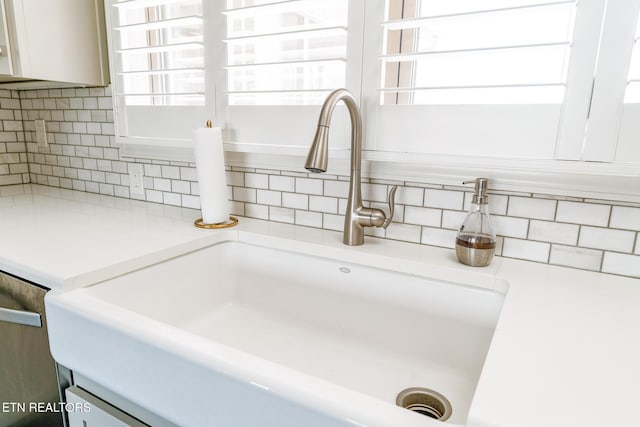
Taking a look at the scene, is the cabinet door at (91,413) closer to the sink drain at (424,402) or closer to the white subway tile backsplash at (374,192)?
the sink drain at (424,402)

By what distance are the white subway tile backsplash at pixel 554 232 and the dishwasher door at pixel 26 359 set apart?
106 cm

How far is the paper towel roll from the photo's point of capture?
3.76ft

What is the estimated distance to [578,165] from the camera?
806 mm

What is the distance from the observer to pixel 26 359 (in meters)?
0.94

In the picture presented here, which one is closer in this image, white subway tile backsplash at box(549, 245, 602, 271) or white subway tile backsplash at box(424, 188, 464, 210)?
white subway tile backsplash at box(549, 245, 602, 271)

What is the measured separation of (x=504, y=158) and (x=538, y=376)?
495mm

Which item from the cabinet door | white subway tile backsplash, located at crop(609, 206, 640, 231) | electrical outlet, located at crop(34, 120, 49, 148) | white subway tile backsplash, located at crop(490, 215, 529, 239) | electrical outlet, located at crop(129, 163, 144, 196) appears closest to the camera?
the cabinet door

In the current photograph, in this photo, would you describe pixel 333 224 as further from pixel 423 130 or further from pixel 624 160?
pixel 624 160

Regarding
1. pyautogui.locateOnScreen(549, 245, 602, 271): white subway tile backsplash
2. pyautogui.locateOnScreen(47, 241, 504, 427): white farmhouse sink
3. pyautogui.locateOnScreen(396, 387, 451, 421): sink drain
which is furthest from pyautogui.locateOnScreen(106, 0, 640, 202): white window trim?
pyautogui.locateOnScreen(396, 387, 451, 421): sink drain

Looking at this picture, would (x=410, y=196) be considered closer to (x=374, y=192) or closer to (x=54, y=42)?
(x=374, y=192)

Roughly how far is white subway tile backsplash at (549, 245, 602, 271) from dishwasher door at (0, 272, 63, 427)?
1099 mm

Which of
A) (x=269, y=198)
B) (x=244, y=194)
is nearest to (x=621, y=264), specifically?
(x=269, y=198)

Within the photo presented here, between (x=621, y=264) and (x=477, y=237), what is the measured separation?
298 millimetres

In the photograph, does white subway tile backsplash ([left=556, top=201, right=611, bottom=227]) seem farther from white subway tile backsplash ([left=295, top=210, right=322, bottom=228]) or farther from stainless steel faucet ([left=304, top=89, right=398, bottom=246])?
white subway tile backsplash ([left=295, top=210, right=322, bottom=228])
